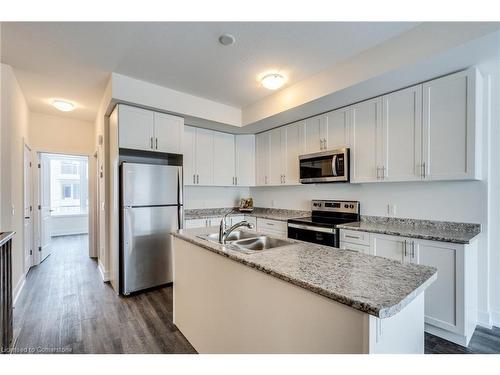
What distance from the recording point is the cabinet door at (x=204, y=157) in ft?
13.4

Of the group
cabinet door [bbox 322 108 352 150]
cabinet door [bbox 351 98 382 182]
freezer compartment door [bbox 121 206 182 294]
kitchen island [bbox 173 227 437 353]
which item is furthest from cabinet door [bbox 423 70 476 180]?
freezer compartment door [bbox 121 206 182 294]

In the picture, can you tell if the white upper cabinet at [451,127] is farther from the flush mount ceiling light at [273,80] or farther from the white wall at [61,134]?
the white wall at [61,134]

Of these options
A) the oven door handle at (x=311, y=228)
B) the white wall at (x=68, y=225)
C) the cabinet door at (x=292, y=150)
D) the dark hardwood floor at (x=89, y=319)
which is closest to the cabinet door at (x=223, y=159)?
the cabinet door at (x=292, y=150)

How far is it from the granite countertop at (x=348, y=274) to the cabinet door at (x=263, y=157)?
9.22 ft

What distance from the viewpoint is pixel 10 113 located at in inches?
111

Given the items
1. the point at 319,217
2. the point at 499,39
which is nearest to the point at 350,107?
the point at 499,39

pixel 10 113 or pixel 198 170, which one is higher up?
pixel 10 113

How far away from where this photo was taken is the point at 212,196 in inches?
182

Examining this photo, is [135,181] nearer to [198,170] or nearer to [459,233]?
[198,170]

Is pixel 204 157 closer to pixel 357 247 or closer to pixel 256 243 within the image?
pixel 256 243

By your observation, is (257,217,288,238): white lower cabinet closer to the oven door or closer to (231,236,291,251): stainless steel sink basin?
the oven door

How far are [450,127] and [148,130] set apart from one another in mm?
3412

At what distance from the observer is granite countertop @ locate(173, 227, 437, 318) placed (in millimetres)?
881
